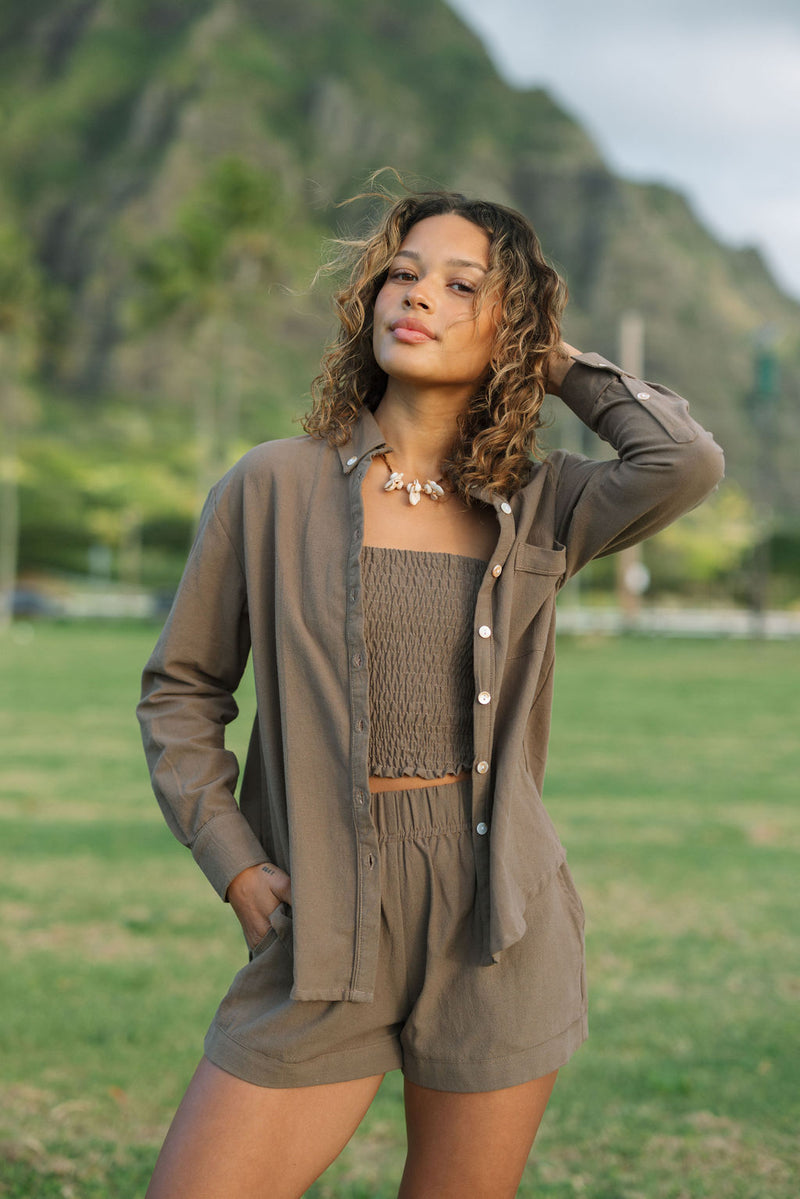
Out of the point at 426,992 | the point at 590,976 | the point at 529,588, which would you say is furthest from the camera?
the point at 590,976

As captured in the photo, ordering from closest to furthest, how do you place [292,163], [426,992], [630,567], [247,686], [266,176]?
1. [426,992]
2. [247,686]
3. [630,567]
4. [266,176]
5. [292,163]

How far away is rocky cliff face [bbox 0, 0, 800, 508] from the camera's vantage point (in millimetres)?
119812

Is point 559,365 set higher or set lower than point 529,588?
higher

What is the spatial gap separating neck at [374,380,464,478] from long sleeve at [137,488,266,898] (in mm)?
361

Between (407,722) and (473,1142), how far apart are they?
0.70 m

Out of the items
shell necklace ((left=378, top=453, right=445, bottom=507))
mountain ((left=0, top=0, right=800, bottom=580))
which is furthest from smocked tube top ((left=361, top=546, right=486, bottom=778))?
mountain ((left=0, top=0, right=800, bottom=580))

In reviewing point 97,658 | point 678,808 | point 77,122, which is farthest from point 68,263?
point 678,808

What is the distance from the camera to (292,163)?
149000 millimetres

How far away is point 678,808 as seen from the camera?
1100cm

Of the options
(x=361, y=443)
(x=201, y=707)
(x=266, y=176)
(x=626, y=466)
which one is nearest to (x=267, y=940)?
(x=201, y=707)

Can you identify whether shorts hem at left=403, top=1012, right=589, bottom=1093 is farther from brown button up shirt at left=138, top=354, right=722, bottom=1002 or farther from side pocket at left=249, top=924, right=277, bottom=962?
side pocket at left=249, top=924, right=277, bottom=962

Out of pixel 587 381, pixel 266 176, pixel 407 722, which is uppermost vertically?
pixel 266 176

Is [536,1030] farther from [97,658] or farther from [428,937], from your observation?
[97,658]

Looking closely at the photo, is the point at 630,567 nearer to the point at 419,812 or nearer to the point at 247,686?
the point at 247,686
